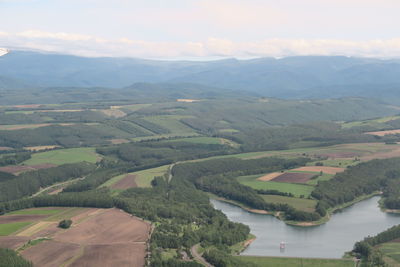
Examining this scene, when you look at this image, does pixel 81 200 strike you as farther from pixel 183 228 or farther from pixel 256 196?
pixel 256 196

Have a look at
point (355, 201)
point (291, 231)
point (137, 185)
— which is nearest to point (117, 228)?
point (291, 231)

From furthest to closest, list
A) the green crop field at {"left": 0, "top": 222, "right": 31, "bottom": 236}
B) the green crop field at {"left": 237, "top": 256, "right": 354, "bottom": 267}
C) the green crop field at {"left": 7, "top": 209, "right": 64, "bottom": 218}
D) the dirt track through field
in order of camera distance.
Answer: the green crop field at {"left": 7, "top": 209, "right": 64, "bottom": 218}
the green crop field at {"left": 0, "top": 222, "right": 31, "bottom": 236}
the green crop field at {"left": 237, "top": 256, "right": 354, "bottom": 267}
the dirt track through field

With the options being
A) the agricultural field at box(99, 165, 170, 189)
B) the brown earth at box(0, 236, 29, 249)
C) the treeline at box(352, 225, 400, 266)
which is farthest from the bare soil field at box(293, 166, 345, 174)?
the brown earth at box(0, 236, 29, 249)

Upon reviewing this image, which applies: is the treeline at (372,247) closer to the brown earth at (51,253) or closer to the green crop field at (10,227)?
the brown earth at (51,253)

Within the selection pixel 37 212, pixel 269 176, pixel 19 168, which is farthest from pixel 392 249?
pixel 19 168

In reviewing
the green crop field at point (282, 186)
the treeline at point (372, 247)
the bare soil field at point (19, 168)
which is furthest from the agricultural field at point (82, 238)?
the bare soil field at point (19, 168)

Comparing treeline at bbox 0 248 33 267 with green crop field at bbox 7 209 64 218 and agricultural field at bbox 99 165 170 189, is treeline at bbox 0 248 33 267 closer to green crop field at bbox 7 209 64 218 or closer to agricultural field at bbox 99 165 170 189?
green crop field at bbox 7 209 64 218
